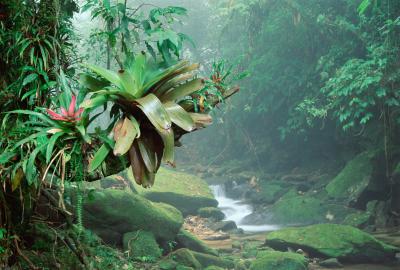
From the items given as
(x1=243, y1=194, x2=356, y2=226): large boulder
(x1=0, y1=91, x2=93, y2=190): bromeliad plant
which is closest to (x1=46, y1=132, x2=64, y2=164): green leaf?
(x1=0, y1=91, x2=93, y2=190): bromeliad plant

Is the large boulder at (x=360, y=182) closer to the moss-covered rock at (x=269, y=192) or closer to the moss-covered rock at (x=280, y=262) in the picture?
the moss-covered rock at (x=269, y=192)

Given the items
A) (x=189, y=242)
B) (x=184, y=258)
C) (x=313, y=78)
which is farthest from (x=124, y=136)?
(x=313, y=78)

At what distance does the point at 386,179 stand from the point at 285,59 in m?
5.91

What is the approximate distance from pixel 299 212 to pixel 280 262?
5.24 metres

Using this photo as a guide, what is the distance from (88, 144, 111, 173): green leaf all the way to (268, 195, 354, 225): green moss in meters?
10.2

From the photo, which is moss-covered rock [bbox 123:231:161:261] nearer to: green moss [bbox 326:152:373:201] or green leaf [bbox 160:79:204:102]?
green leaf [bbox 160:79:204:102]

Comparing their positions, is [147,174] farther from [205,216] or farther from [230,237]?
[205,216]

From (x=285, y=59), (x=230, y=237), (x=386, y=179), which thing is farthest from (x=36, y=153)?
(x=285, y=59)

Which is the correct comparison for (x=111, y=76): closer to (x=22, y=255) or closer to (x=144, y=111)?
(x=144, y=111)

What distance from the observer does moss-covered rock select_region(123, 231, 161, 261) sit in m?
6.10

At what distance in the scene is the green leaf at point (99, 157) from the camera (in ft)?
8.98

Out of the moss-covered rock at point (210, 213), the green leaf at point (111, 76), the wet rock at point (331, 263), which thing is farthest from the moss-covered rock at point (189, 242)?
the green leaf at point (111, 76)

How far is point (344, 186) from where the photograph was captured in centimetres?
1295

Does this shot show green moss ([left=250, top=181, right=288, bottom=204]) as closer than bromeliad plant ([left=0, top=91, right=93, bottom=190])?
No
